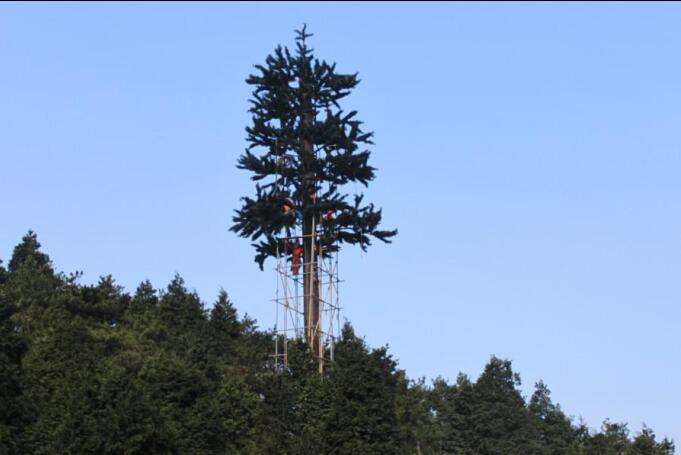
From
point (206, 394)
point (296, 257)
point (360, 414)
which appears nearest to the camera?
point (360, 414)

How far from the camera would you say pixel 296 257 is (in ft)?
199

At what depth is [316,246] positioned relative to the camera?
199ft

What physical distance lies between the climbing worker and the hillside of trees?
402 cm

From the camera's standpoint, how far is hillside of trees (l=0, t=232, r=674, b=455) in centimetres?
3659

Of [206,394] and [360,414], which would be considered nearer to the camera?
[360,414]

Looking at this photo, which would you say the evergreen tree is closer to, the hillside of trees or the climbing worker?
the hillside of trees

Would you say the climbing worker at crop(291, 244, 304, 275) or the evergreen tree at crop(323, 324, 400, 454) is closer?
the evergreen tree at crop(323, 324, 400, 454)

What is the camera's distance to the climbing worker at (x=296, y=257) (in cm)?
6012

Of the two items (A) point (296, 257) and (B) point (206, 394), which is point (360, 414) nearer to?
(B) point (206, 394)

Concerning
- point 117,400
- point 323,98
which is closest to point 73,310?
point 323,98

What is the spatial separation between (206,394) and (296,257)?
16.9 m

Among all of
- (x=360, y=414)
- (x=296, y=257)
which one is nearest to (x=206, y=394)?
(x=360, y=414)

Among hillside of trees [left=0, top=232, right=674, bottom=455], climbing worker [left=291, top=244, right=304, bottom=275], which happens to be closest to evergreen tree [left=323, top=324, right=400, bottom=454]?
hillside of trees [left=0, top=232, right=674, bottom=455]

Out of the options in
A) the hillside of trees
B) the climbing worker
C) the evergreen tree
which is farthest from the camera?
the climbing worker
